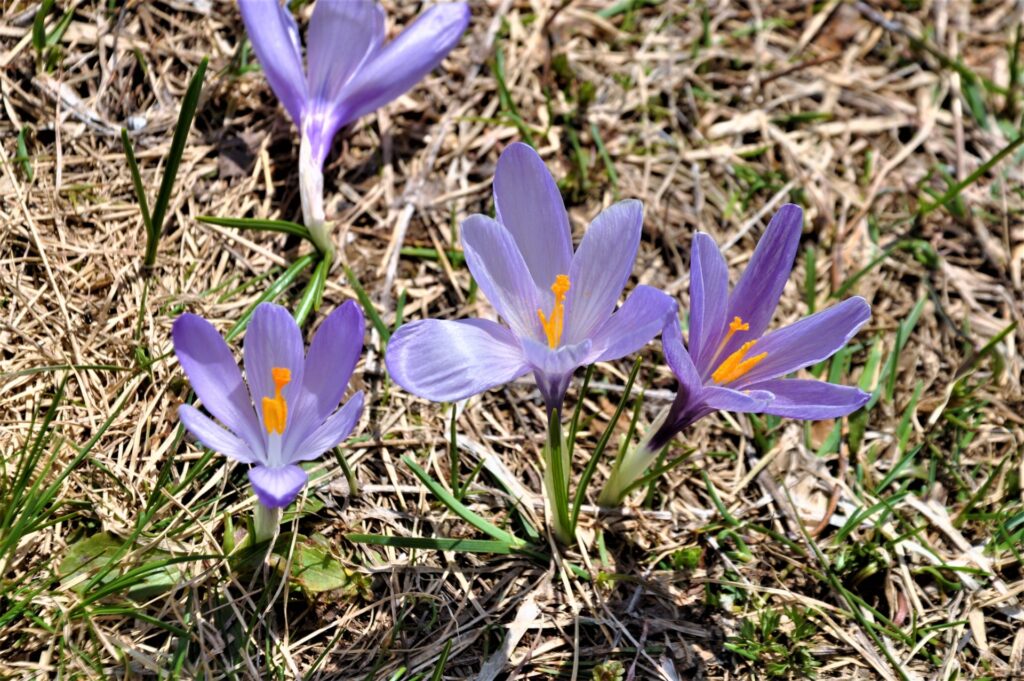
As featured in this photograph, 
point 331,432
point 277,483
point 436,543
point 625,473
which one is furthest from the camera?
point 625,473

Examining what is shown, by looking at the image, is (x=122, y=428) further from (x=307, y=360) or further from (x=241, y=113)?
(x=241, y=113)

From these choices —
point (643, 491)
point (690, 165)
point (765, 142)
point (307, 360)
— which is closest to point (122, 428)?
point (307, 360)

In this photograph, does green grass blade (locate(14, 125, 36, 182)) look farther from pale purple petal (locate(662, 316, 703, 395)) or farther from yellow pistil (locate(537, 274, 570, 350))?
pale purple petal (locate(662, 316, 703, 395))

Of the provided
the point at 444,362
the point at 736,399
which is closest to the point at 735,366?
the point at 736,399

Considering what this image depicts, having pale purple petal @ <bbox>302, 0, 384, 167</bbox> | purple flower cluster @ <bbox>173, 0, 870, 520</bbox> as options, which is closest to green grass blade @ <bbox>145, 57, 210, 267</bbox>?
pale purple petal @ <bbox>302, 0, 384, 167</bbox>

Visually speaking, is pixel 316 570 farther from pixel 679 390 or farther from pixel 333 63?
pixel 333 63

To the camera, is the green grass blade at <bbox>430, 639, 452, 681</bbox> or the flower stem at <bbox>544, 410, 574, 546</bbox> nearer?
the green grass blade at <bbox>430, 639, 452, 681</bbox>

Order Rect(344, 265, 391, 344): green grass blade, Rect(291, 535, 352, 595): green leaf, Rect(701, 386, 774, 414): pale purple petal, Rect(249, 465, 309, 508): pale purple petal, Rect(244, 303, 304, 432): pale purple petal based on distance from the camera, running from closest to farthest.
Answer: Rect(249, 465, 309, 508): pale purple petal < Rect(701, 386, 774, 414): pale purple petal < Rect(244, 303, 304, 432): pale purple petal < Rect(291, 535, 352, 595): green leaf < Rect(344, 265, 391, 344): green grass blade
